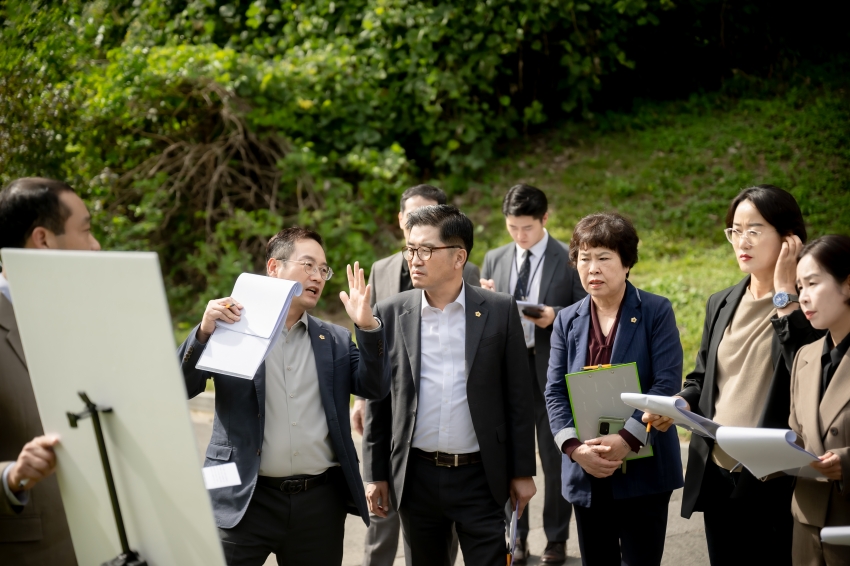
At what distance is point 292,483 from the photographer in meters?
3.29

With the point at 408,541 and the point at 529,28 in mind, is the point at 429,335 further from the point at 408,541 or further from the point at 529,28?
the point at 529,28

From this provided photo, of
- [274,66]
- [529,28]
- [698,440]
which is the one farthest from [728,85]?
[698,440]

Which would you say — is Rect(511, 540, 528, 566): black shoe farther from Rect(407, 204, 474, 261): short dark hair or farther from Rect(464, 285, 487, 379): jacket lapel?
Rect(407, 204, 474, 261): short dark hair

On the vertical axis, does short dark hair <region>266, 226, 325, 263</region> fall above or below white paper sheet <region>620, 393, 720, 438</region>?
above

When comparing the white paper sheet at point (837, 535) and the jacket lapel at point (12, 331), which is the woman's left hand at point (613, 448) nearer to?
the white paper sheet at point (837, 535)

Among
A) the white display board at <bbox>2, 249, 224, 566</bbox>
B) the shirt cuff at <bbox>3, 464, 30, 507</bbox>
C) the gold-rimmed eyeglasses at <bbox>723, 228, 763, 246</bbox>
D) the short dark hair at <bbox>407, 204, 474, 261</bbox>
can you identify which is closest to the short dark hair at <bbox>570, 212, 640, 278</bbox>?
the gold-rimmed eyeglasses at <bbox>723, 228, 763, 246</bbox>

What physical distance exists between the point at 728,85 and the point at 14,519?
12.1 metres

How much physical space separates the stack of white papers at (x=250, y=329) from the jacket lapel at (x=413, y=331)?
2.58 feet

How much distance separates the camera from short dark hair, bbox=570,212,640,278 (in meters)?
3.78

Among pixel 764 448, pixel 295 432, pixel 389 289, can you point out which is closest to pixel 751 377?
pixel 764 448

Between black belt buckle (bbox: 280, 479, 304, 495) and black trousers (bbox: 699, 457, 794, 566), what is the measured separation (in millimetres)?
1823

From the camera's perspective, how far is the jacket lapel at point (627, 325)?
374 centimetres

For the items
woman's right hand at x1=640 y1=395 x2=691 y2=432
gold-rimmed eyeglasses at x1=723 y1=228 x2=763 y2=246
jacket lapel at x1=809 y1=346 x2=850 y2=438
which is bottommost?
woman's right hand at x1=640 y1=395 x2=691 y2=432

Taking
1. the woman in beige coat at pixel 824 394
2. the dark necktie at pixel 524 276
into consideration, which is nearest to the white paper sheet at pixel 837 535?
the woman in beige coat at pixel 824 394
